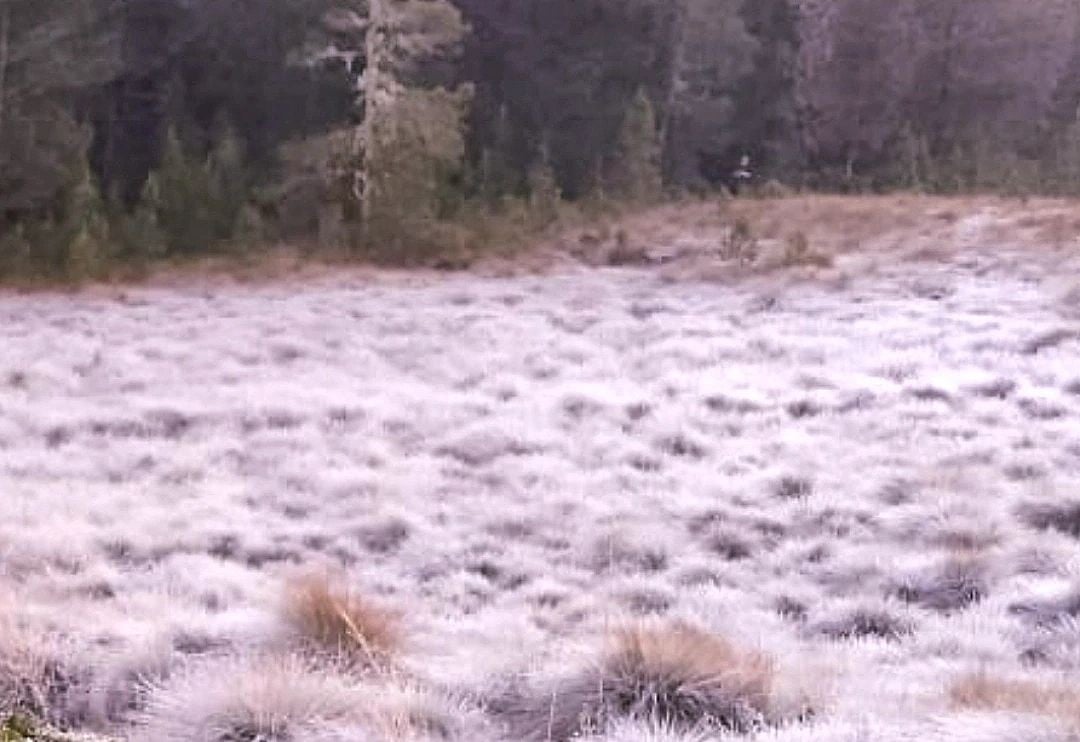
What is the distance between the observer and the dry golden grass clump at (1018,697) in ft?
13.3

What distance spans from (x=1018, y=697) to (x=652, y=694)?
1.06 meters

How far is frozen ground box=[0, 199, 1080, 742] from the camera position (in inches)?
191

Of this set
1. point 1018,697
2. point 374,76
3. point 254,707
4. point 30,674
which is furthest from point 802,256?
point 254,707

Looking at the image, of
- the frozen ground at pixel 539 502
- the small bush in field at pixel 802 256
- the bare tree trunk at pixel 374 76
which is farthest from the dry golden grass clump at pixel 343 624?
the bare tree trunk at pixel 374 76

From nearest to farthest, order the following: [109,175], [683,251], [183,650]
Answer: [183,650]
[683,251]
[109,175]

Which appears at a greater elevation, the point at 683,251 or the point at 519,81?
the point at 519,81

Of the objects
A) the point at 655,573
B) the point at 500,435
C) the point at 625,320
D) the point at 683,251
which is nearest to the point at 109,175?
the point at 683,251

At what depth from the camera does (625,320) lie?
16.7 metres

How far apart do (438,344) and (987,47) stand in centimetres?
1715

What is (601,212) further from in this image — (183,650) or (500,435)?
(183,650)

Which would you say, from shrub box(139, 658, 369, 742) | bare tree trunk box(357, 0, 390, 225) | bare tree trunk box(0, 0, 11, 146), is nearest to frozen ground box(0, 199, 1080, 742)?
shrub box(139, 658, 369, 742)

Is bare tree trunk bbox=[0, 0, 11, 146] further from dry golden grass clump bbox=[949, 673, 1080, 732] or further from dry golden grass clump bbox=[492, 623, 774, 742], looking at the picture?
dry golden grass clump bbox=[949, 673, 1080, 732]

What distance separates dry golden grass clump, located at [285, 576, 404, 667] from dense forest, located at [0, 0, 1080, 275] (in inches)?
602

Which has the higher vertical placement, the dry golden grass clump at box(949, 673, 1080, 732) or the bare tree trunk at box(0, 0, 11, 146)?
the bare tree trunk at box(0, 0, 11, 146)
